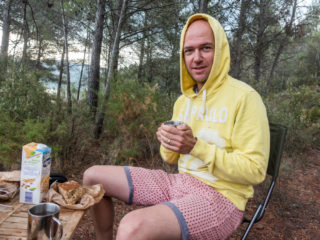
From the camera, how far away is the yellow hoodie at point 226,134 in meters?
1.23

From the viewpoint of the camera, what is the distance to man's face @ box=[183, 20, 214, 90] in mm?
1517

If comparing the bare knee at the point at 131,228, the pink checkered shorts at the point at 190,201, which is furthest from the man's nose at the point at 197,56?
the bare knee at the point at 131,228

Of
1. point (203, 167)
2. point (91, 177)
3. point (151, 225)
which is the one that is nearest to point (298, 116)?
point (203, 167)

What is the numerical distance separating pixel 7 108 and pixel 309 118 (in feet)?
18.7

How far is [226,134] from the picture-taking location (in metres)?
1.37

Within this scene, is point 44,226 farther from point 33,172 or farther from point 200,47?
point 200,47

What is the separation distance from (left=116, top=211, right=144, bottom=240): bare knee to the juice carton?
49 cm

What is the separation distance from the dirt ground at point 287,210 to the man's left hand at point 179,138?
5.07ft

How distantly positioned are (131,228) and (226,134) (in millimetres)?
725

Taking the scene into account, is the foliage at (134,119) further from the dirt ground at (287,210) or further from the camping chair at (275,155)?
the camping chair at (275,155)

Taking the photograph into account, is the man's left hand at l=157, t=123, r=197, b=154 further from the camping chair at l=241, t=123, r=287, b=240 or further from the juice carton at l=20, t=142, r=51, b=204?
the camping chair at l=241, t=123, r=287, b=240

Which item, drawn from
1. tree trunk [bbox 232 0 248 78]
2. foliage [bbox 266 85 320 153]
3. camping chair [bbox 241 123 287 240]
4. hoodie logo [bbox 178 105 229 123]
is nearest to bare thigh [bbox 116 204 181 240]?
hoodie logo [bbox 178 105 229 123]

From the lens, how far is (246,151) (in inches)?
49.0

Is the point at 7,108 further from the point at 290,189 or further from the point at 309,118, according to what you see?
the point at 309,118
